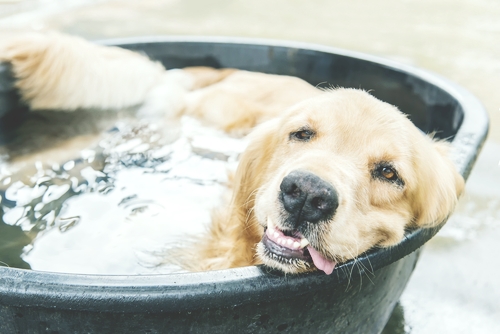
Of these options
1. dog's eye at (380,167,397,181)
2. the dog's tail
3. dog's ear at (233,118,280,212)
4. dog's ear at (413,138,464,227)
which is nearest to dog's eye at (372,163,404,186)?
dog's eye at (380,167,397,181)

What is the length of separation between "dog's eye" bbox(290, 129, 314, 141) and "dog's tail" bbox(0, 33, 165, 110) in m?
2.25

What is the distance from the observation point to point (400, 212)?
6.71 feet

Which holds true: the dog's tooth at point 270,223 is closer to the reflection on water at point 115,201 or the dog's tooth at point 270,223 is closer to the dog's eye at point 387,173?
the dog's eye at point 387,173

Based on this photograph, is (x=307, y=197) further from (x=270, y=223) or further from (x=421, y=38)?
(x=421, y=38)

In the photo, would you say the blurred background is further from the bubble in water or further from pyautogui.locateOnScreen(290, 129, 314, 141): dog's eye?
the bubble in water

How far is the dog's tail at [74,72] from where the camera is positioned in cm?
366

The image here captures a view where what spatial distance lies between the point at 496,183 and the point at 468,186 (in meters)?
0.26

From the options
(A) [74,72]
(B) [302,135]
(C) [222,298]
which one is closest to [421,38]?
(A) [74,72]

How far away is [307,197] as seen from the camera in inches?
63.1

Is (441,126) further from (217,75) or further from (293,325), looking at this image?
(293,325)

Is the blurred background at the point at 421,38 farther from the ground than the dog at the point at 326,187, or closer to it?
closer to it

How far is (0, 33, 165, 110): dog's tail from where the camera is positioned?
3662 mm

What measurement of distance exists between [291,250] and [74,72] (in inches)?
112

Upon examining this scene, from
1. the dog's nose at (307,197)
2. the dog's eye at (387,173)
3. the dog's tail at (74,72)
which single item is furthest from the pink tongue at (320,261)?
the dog's tail at (74,72)
